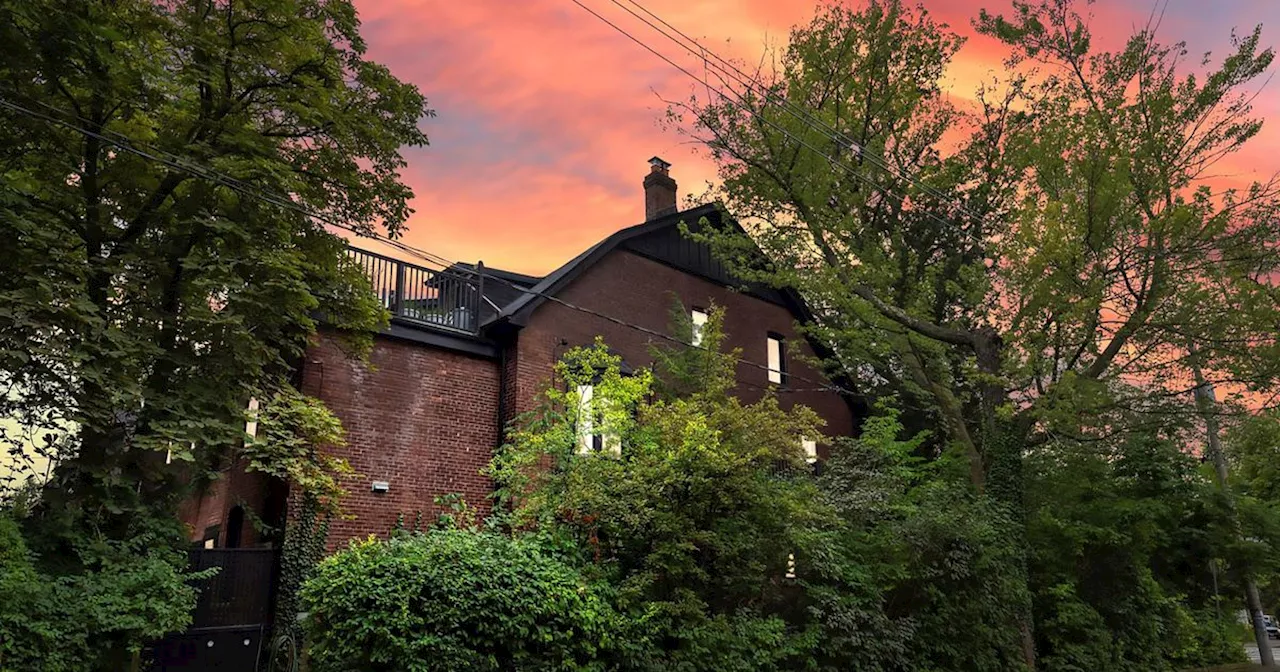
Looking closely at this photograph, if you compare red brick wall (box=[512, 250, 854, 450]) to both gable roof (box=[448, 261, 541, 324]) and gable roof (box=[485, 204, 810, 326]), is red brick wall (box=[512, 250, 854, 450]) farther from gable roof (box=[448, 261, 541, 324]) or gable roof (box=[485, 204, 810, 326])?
gable roof (box=[448, 261, 541, 324])

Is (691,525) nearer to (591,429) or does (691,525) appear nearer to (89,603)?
(591,429)

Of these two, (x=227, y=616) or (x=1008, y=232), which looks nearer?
(x=227, y=616)

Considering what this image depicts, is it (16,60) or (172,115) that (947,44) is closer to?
(172,115)

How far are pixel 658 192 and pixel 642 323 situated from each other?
520 cm

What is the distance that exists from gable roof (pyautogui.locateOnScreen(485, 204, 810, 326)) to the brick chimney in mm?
1256

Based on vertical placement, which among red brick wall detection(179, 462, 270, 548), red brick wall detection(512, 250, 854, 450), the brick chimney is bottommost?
red brick wall detection(179, 462, 270, 548)

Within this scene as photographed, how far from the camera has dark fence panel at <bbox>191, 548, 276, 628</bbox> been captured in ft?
39.3

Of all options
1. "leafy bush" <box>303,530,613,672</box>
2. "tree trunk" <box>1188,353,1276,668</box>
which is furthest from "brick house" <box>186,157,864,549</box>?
"tree trunk" <box>1188,353,1276,668</box>

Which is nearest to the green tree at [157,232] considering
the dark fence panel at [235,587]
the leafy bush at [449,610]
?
the dark fence panel at [235,587]

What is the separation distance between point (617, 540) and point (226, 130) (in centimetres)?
767

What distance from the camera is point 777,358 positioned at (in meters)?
23.1

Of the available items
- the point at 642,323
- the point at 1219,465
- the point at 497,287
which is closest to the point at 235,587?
the point at 497,287

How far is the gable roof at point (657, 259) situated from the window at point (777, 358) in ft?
3.85

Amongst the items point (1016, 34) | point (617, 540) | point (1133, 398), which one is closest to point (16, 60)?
point (617, 540)
